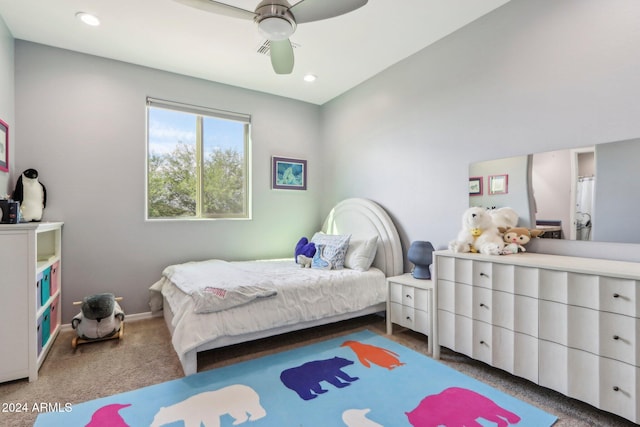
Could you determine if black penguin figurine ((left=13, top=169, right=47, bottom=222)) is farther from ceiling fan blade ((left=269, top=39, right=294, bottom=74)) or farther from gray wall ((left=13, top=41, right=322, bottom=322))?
ceiling fan blade ((left=269, top=39, right=294, bottom=74))

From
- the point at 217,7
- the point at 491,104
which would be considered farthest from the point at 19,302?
the point at 491,104

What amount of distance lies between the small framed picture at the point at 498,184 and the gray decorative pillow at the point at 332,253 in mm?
1430

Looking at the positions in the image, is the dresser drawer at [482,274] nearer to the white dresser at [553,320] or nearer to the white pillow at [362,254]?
the white dresser at [553,320]

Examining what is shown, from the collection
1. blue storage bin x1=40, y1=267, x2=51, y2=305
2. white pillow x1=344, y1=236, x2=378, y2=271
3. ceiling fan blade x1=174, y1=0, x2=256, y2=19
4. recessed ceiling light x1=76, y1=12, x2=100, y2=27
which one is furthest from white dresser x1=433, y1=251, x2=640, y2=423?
recessed ceiling light x1=76, y1=12, x2=100, y2=27

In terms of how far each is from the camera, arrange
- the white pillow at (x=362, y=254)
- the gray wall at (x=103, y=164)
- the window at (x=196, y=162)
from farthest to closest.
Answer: the window at (x=196, y=162), the white pillow at (x=362, y=254), the gray wall at (x=103, y=164)

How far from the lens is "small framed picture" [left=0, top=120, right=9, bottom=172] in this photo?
2494 mm

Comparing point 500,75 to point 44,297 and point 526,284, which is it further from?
point 44,297

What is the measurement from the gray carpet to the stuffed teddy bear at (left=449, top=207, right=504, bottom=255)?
34.1 inches

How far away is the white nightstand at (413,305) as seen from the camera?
2.51 meters

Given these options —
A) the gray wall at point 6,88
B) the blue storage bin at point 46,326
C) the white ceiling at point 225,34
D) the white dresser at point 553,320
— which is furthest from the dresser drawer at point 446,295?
the gray wall at point 6,88

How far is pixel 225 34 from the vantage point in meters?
2.71

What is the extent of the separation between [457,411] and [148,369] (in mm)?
2078

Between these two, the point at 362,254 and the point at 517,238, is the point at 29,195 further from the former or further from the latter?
the point at 517,238

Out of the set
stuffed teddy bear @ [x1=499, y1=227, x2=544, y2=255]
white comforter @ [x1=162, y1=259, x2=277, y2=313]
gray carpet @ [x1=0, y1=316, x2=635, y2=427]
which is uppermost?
stuffed teddy bear @ [x1=499, y1=227, x2=544, y2=255]
